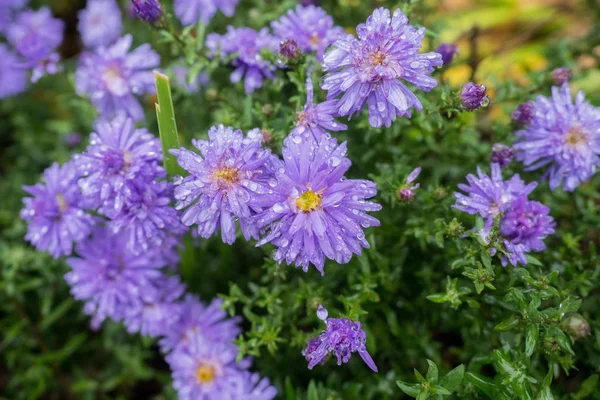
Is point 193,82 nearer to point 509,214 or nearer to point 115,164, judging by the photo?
point 115,164

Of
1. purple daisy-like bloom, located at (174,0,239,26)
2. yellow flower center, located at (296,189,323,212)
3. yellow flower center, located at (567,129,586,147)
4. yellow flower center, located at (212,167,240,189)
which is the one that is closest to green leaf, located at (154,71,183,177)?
yellow flower center, located at (212,167,240,189)

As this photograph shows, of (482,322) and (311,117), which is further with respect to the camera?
(482,322)

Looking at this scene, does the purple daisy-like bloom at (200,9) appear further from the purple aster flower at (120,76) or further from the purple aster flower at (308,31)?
the purple aster flower at (308,31)

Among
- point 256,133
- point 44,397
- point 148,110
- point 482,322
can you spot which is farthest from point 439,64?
point 44,397

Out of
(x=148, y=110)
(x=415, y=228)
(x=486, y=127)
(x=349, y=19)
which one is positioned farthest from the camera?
(x=148, y=110)

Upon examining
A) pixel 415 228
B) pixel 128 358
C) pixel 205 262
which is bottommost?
pixel 128 358

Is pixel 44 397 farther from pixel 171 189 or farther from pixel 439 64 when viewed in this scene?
pixel 439 64
